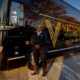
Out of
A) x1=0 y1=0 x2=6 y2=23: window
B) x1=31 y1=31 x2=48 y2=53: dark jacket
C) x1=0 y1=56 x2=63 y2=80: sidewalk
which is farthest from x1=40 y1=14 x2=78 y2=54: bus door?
x1=0 y1=56 x2=63 y2=80: sidewalk

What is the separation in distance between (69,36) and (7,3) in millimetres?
4814

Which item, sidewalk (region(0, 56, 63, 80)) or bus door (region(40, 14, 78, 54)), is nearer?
sidewalk (region(0, 56, 63, 80))

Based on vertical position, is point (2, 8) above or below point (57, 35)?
above

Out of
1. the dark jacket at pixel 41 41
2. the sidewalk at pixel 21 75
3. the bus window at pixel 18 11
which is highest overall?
the bus window at pixel 18 11

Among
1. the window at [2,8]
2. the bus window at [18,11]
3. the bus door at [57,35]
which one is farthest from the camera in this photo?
the bus door at [57,35]

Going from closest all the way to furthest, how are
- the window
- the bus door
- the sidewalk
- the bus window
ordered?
the sidewalk < the window < the bus window < the bus door

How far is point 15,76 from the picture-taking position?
3.10 meters

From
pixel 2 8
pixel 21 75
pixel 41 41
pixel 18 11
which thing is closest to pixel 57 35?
pixel 41 41

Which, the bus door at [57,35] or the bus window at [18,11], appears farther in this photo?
the bus door at [57,35]

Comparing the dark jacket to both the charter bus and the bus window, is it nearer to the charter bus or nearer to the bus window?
the charter bus

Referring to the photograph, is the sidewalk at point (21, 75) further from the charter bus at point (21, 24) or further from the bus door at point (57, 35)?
the bus door at point (57, 35)

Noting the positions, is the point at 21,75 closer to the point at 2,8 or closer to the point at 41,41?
the point at 41,41

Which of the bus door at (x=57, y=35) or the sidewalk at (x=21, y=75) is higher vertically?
the bus door at (x=57, y=35)

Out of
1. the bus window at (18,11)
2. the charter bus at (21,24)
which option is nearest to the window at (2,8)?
the charter bus at (21,24)
